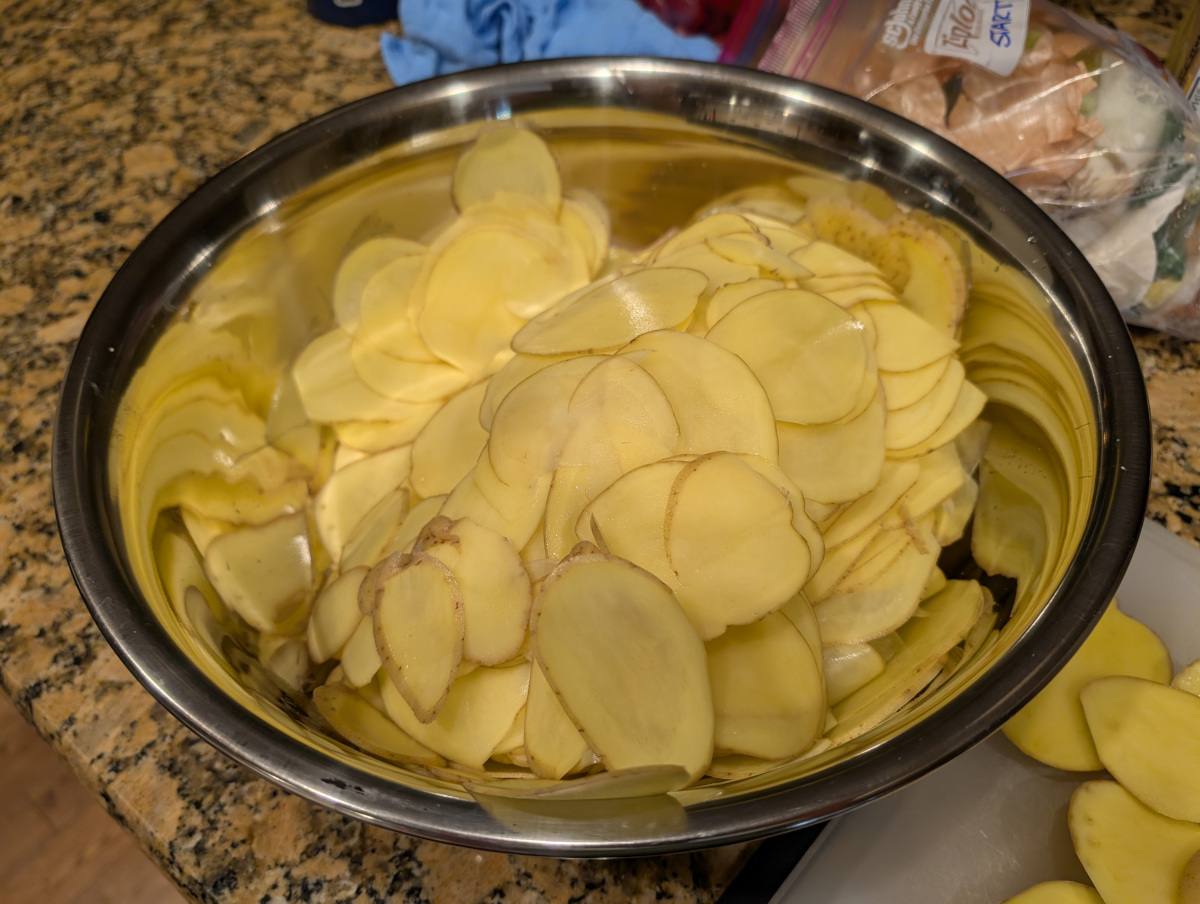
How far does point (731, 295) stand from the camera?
61 cm

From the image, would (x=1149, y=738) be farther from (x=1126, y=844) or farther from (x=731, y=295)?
(x=731, y=295)

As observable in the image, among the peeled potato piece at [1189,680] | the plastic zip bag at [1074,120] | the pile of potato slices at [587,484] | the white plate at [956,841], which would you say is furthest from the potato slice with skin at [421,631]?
the plastic zip bag at [1074,120]

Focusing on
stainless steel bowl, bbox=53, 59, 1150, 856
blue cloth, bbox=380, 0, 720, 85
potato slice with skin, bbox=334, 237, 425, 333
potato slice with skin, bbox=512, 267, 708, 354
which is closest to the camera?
stainless steel bowl, bbox=53, 59, 1150, 856

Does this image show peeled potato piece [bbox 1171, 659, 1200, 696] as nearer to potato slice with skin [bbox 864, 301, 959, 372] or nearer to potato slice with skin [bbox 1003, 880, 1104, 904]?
potato slice with skin [bbox 1003, 880, 1104, 904]

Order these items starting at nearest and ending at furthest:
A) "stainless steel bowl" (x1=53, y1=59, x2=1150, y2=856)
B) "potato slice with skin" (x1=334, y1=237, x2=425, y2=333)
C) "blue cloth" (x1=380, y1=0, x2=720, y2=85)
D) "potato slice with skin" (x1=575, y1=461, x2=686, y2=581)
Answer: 1. "stainless steel bowl" (x1=53, y1=59, x2=1150, y2=856)
2. "potato slice with skin" (x1=575, y1=461, x2=686, y2=581)
3. "potato slice with skin" (x1=334, y1=237, x2=425, y2=333)
4. "blue cloth" (x1=380, y1=0, x2=720, y2=85)

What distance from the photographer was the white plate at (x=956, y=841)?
0.53 metres

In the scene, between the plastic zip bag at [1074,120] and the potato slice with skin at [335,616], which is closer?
the potato slice with skin at [335,616]

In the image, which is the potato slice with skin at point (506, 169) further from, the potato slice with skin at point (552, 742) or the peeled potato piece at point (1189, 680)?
the peeled potato piece at point (1189, 680)

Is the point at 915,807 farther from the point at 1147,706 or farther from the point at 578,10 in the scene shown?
the point at 578,10

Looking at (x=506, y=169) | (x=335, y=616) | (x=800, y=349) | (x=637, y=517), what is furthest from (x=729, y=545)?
(x=506, y=169)

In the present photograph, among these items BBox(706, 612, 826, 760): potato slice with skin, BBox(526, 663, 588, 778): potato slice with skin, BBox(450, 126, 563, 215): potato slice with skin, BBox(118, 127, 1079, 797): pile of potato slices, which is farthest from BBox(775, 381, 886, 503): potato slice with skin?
BBox(450, 126, 563, 215): potato slice with skin

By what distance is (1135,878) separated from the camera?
0.49 m

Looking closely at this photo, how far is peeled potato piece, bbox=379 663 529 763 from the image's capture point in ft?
1.60

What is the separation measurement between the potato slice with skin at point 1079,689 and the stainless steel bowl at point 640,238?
0.48 feet
